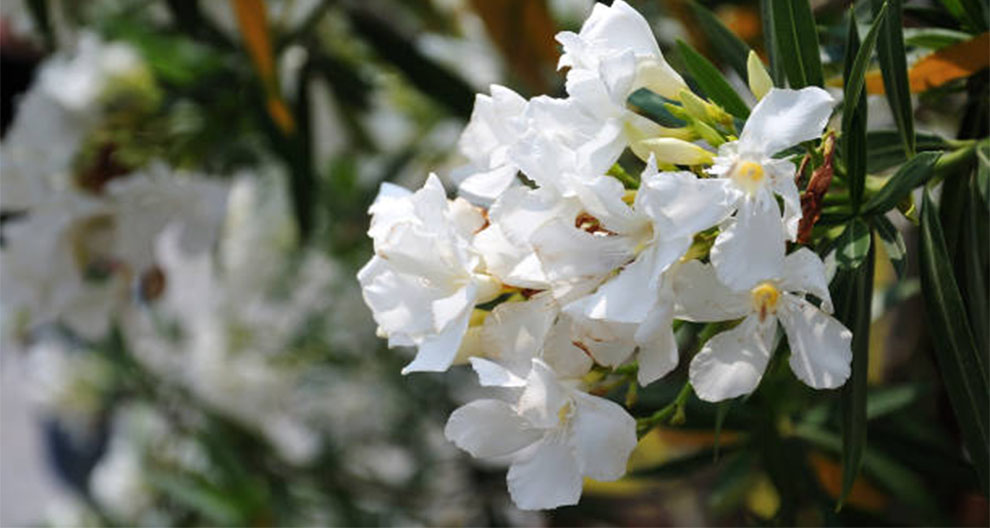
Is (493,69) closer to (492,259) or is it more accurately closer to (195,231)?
(195,231)

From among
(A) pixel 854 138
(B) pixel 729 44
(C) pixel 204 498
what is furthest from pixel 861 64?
(C) pixel 204 498

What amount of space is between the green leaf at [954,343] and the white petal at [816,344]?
0.26 ft

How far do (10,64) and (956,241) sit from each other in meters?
2.34

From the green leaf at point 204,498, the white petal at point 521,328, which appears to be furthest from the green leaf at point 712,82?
the green leaf at point 204,498

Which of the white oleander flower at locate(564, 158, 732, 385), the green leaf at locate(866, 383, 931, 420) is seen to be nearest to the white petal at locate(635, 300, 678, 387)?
the white oleander flower at locate(564, 158, 732, 385)

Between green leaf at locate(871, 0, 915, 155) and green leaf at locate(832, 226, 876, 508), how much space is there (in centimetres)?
6

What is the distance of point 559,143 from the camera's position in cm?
40

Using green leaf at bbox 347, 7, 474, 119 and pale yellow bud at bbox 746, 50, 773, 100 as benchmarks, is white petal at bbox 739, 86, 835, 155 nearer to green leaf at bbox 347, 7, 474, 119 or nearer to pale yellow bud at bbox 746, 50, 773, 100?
pale yellow bud at bbox 746, 50, 773, 100

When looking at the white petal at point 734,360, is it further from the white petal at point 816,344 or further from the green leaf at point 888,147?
the green leaf at point 888,147

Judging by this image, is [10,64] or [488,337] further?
[10,64]

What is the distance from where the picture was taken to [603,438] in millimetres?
412

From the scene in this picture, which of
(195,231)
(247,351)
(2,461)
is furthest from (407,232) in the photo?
(2,461)

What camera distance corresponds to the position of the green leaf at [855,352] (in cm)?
46

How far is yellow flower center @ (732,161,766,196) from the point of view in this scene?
14.8 inches
